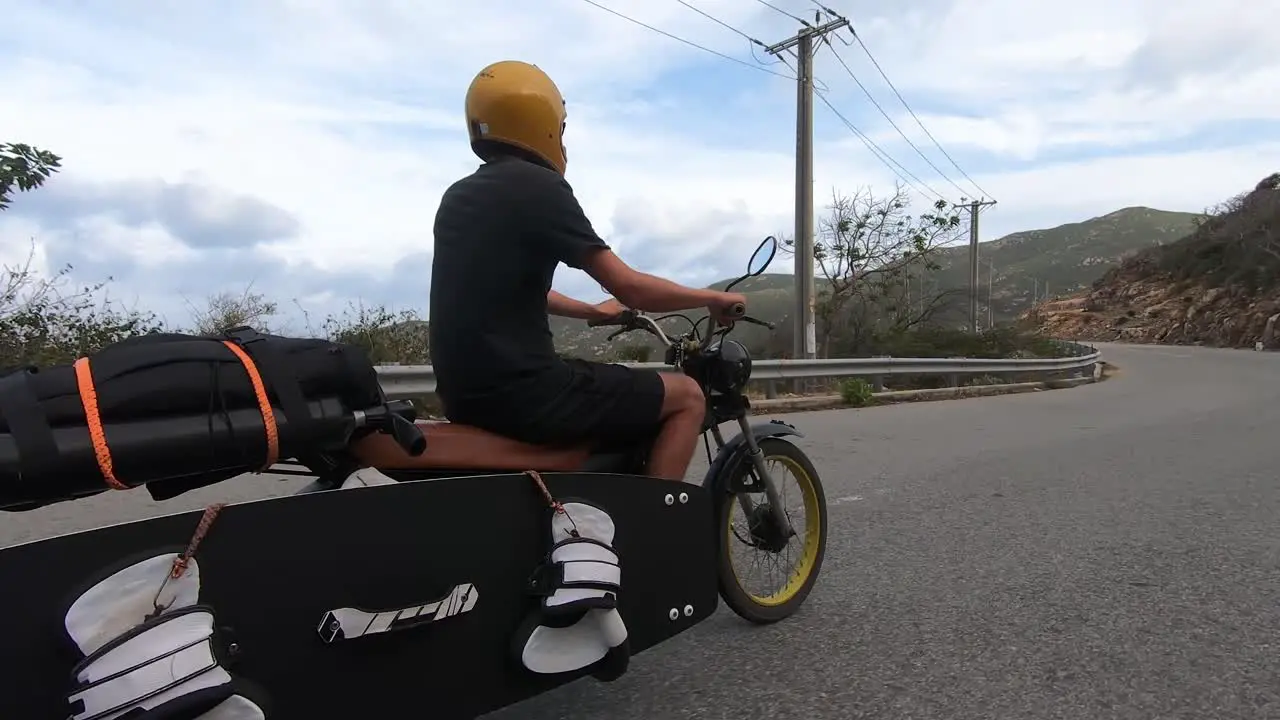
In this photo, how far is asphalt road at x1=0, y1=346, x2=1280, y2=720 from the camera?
2457 millimetres

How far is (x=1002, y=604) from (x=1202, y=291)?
61.1 m

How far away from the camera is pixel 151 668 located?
1399 mm

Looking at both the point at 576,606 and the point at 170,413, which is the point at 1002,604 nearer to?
the point at 576,606

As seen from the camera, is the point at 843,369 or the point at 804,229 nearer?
the point at 843,369

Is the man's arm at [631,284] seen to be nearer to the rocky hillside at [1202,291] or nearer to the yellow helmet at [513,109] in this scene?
the yellow helmet at [513,109]

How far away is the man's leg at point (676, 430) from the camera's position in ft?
8.34

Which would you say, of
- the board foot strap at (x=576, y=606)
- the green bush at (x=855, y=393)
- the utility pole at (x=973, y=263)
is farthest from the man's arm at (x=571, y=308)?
the utility pole at (x=973, y=263)

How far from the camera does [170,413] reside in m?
1.54

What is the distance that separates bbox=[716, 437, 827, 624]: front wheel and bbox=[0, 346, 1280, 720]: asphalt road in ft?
0.34

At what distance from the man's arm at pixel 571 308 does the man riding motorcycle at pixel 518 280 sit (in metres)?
0.63

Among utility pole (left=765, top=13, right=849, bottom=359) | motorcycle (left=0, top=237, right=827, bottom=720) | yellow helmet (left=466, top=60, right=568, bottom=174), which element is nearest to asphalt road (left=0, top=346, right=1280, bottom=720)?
motorcycle (left=0, top=237, right=827, bottom=720)

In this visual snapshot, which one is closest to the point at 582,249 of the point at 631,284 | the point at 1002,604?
the point at 631,284

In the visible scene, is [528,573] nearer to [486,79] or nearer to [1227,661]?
[486,79]

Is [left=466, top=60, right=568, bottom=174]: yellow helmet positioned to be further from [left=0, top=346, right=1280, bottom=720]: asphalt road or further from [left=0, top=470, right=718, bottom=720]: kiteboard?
[left=0, top=346, right=1280, bottom=720]: asphalt road
